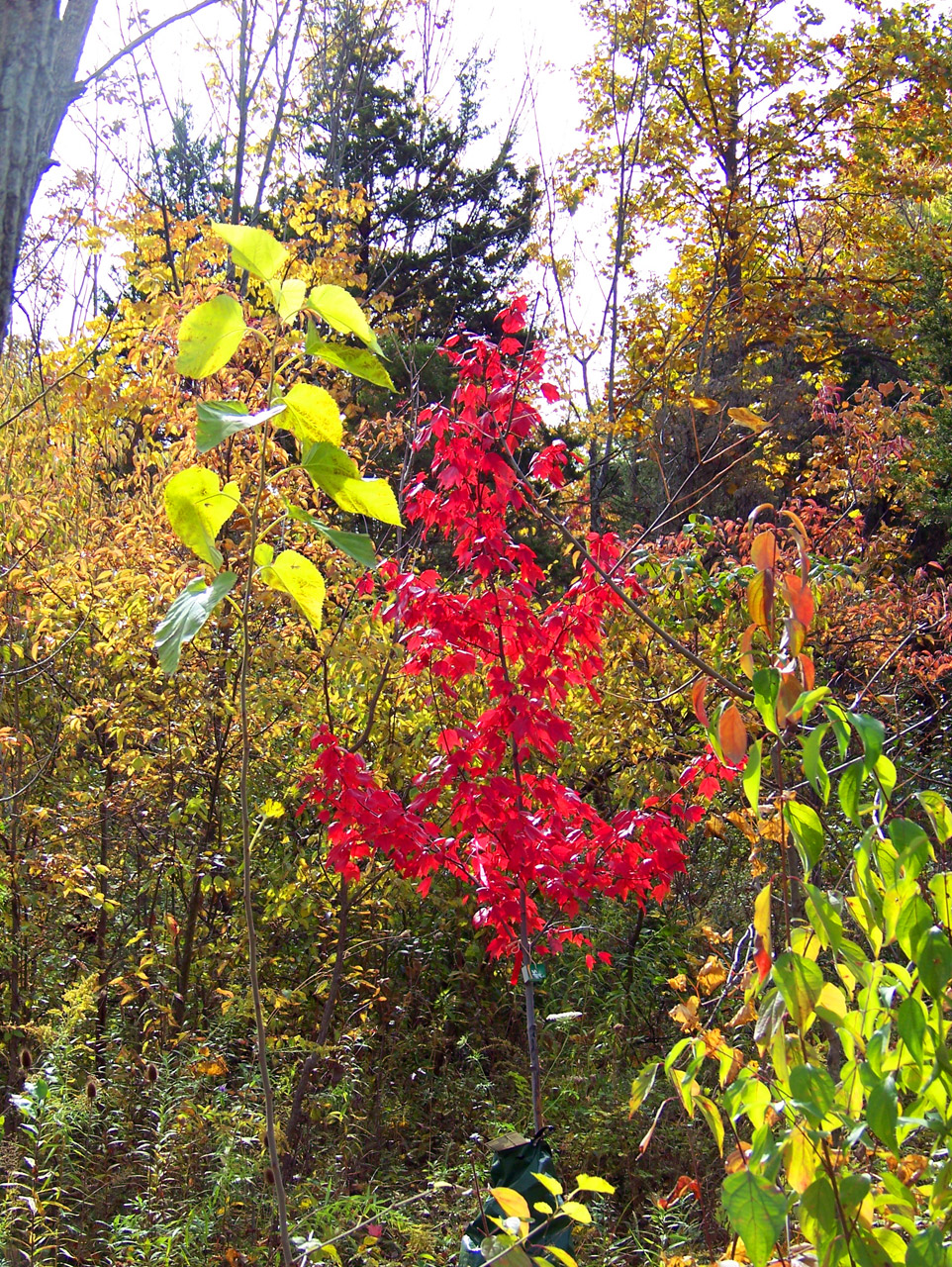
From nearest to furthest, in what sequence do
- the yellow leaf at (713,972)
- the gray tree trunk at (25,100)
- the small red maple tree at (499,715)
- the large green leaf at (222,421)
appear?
the large green leaf at (222,421) → the yellow leaf at (713,972) → the gray tree trunk at (25,100) → the small red maple tree at (499,715)

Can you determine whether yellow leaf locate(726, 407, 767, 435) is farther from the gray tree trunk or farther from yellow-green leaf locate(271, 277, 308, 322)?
the gray tree trunk

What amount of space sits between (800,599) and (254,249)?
55 cm

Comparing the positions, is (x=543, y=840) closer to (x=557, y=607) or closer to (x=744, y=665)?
(x=557, y=607)

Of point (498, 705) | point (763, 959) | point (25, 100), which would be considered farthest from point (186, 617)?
point (498, 705)

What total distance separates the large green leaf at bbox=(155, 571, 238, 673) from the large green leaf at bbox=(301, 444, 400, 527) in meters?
0.10

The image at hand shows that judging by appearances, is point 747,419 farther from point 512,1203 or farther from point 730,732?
point 512,1203

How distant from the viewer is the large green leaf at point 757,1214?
0.80 m

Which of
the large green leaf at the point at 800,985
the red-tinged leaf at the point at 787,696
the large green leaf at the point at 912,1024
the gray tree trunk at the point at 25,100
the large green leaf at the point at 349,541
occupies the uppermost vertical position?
the gray tree trunk at the point at 25,100

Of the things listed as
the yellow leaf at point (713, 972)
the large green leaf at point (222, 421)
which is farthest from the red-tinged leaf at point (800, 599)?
the yellow leaf at point (713, 972)

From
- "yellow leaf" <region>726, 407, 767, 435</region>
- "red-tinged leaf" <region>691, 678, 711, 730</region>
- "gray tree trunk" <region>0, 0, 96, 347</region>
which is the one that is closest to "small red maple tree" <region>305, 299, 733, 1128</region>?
"gray tree trunk" <region>0, 0, 96, 347</region>

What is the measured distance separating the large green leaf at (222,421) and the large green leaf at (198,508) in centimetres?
4

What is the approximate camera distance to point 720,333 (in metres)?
7.46

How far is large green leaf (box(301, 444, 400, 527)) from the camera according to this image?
761 millimetres

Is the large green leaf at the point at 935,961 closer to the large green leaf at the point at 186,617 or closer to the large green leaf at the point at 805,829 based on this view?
the large green leaf at the point at 805,829
